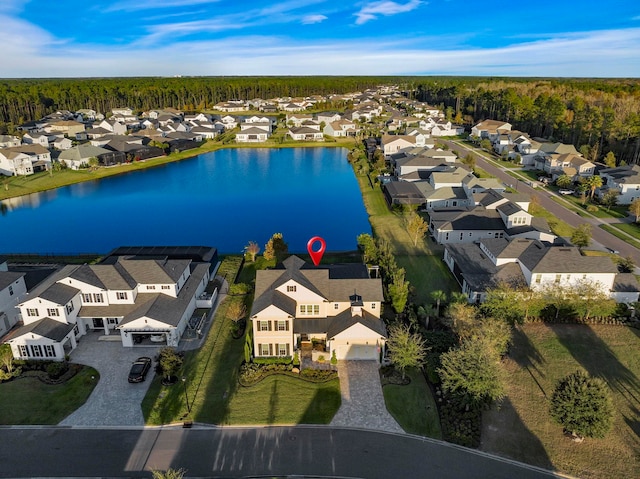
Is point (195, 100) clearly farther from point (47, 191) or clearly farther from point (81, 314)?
point (81, 314)

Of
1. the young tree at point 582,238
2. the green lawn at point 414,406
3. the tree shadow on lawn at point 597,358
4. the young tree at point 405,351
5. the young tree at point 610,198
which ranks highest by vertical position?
the young tree at point 610,198

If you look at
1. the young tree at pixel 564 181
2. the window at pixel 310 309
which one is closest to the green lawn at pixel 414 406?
the window at pixel 310 309

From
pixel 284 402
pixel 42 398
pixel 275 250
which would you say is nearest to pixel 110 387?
pixel 42 398

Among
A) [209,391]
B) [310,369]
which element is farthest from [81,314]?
[310,369]

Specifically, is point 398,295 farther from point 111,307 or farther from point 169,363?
point 111,307

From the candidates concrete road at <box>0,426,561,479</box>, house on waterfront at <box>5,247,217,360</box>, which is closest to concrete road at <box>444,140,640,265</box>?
concrete road at <box>0,426,561,479</box>

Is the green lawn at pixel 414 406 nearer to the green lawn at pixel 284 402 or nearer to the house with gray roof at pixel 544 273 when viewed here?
the green lawn at pixel 284 402
